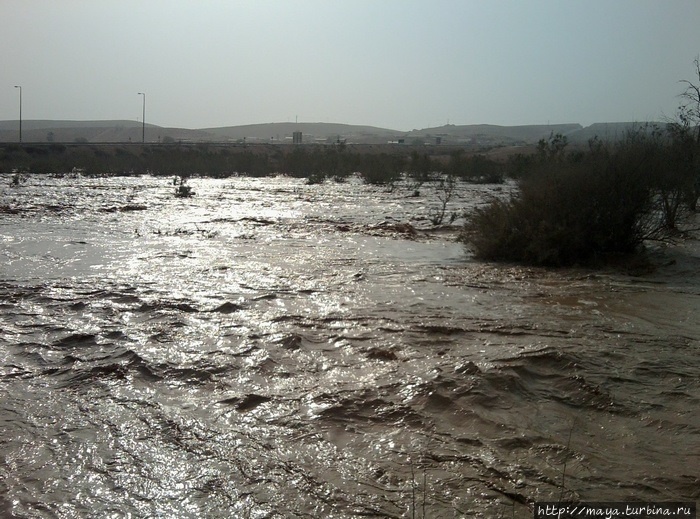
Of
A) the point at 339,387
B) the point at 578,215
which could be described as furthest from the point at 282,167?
the point at 339,387

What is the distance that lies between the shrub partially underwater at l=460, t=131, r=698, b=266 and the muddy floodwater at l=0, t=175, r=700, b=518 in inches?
28.7

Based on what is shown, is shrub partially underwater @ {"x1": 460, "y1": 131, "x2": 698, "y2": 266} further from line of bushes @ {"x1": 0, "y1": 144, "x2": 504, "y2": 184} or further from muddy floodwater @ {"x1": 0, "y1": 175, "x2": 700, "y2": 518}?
line of bushes @ {"x1": 0, "y1": 144, "x2": 504, "y2": 184}

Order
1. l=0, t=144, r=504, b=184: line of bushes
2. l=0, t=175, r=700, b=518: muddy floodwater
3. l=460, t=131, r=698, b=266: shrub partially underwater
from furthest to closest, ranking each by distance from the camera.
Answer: l=0, t=144, r=504, b=184: line of bushes < l=460, t=131, r=698, b=266: shrub partially underwater < l=0, t=175, r=700, b=518: muddy floodwater

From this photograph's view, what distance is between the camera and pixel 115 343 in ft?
22.5

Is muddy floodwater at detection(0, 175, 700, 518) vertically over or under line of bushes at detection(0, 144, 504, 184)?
under

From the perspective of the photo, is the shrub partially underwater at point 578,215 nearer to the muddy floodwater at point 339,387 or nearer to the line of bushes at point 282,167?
the muddy floodwater at point 339,387

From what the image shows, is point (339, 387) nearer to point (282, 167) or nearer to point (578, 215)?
point (578, 215)

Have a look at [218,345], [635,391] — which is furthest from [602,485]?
[218,345]

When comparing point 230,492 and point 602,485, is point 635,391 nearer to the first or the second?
point 602,485

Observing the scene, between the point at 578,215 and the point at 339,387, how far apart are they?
7.43 metres

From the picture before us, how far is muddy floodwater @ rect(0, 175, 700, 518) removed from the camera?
4.12 m

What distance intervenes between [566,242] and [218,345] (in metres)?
6.94

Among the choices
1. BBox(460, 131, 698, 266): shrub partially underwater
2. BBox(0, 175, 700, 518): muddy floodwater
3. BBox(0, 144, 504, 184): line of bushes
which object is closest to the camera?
BBox(0, 175, 700, 518): muddy floodwater

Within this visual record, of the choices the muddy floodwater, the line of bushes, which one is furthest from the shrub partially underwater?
the line of bushes
